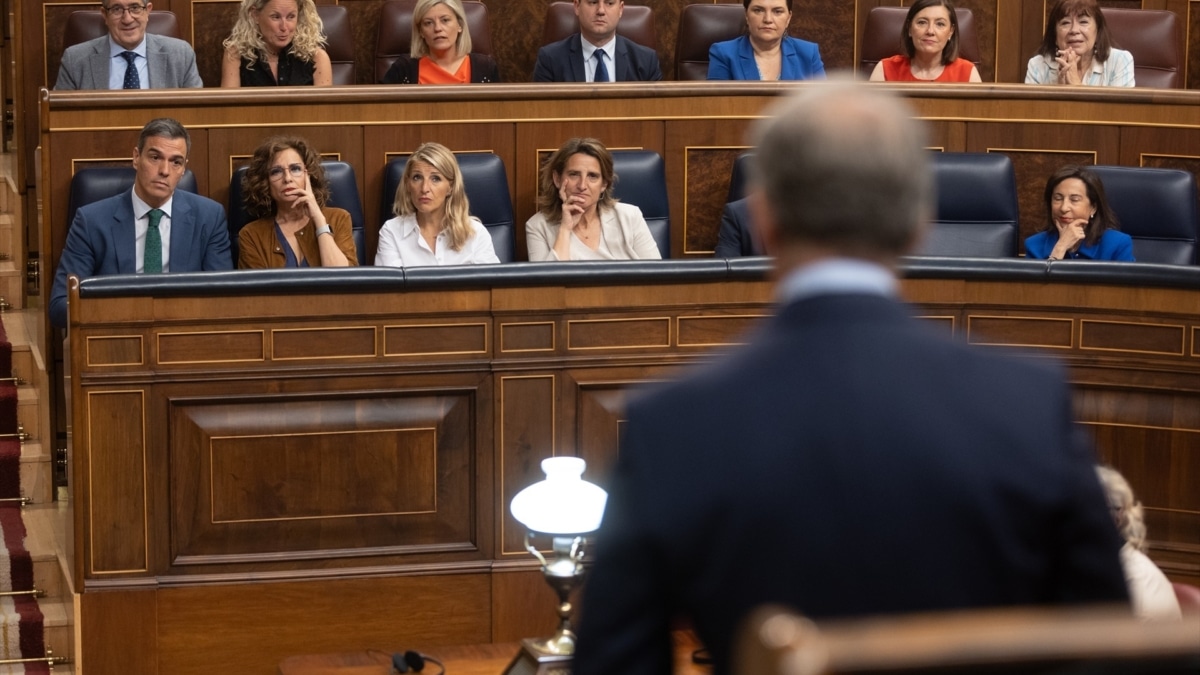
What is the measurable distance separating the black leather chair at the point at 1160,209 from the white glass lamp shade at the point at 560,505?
227 cm

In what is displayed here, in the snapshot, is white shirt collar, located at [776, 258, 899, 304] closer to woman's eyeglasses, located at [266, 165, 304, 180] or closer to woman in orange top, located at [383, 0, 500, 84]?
woman's eyeglasses, located at [266, 165, 304, 180]

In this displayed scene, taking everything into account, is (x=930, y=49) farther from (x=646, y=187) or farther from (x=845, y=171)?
(x=845, y=171)

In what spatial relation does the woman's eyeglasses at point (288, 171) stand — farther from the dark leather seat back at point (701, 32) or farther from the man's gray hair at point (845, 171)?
the man's gray hair at point (845, 171)

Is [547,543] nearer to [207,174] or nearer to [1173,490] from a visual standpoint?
[1173,490]

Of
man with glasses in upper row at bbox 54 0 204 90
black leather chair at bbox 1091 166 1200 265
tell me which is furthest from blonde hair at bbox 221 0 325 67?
black leather chair at bbox 1091 166 1200 265

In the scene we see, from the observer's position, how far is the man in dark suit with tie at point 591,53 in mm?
4816

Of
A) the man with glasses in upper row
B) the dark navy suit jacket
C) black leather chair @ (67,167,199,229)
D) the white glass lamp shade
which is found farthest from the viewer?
the man with glasses in upper row

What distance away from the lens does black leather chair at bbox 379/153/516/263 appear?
4.17 metres

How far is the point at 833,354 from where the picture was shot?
1037mm

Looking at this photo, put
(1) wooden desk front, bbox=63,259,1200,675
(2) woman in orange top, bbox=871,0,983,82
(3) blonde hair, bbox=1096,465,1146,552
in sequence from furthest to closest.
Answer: (2) woman in orange top, bbox=871,0,983,82
(1) wooden desk front, bbox=63,259,1200,675
(3) blonde hair, bbox=1096,465,1146,552

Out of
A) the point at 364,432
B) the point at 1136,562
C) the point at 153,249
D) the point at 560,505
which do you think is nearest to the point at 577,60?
the point at 153,249

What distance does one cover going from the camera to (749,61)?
191 inches

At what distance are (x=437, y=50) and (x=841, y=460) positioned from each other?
3839mm

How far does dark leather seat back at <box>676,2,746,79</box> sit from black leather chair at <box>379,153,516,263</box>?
4.05 feet
